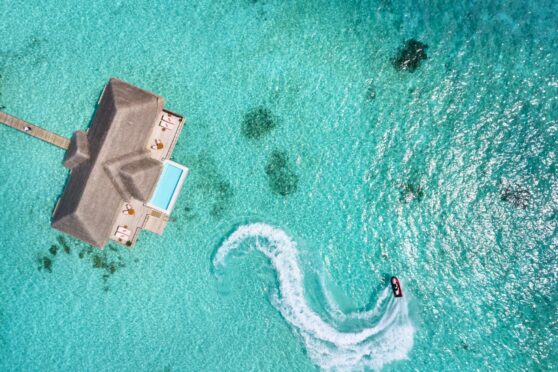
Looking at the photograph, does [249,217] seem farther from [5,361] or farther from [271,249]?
[5,361]

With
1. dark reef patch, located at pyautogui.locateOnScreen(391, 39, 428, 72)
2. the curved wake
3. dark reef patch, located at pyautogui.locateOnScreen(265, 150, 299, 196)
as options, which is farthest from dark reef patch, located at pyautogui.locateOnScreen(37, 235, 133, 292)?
dark reef patch, located at pyautogui.locateOnScreen(391, 39, 428, 72)

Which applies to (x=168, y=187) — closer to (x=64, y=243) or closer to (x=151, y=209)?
(x=151, y=209)

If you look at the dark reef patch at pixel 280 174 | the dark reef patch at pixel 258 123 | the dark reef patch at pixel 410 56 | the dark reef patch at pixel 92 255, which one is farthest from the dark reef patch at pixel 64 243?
the dark reef patch at pixel 410 56

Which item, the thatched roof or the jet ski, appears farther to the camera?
the jet ski

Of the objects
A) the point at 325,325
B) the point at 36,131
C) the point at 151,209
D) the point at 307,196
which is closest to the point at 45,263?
the point at 151,209

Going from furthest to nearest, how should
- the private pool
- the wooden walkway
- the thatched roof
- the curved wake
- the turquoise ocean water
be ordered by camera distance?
the curved wake
the turquoise ocean water
the wooden walkway
the private pool
the thatched roof

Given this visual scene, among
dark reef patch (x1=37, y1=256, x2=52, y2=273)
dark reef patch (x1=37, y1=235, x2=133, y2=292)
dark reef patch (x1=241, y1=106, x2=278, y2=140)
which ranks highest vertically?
dark reef patch (x1=241, y1=106, x2=278, y2=140)

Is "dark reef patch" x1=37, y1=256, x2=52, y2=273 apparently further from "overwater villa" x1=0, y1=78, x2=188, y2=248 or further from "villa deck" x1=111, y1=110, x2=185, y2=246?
"villa deck" x1=111, y1=110, x2=185, y2=246

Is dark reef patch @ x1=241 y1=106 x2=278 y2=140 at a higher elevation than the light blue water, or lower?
higher

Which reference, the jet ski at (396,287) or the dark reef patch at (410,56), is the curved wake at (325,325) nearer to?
the jet ski at (396,287)
